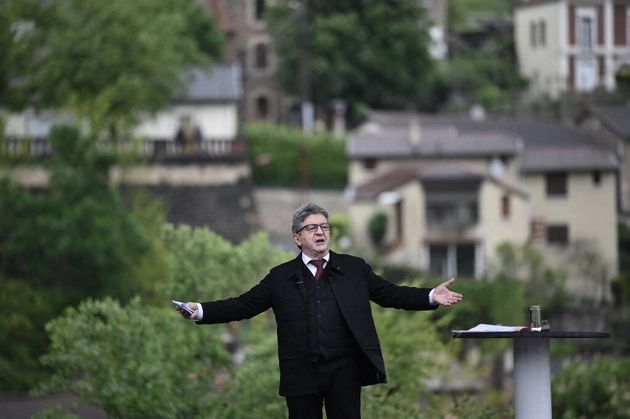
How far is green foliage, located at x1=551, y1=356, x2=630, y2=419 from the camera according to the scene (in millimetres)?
32656

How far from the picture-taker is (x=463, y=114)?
269 feet

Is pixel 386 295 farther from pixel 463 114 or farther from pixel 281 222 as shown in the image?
pixel 463 114

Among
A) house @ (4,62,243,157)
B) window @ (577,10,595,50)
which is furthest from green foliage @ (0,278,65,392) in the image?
window @ (577,10,595,50)

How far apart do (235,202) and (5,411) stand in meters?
42.7

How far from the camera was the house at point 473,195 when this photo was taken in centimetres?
6438

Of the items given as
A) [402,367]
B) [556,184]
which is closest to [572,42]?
[556,184]

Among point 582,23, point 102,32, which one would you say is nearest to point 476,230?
point 102,32

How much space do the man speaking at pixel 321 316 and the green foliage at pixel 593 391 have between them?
1751 centimetres

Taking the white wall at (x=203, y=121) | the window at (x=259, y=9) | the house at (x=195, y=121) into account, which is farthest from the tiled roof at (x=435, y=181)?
the window at (x=259, y=9)

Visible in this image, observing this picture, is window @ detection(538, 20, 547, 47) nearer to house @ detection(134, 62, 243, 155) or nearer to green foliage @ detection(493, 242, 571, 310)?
house @ detection(134, 62, 243, 155)

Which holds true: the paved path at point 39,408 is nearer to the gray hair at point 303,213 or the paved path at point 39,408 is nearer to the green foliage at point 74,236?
the gray hair at point 303,213

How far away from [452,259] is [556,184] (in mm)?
5603

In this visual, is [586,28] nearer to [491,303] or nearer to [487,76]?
[487,76]

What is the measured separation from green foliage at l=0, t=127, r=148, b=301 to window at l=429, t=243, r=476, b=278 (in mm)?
16322
